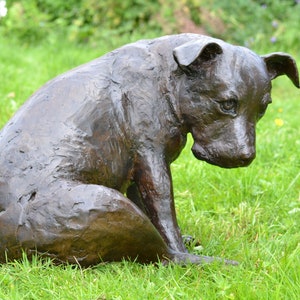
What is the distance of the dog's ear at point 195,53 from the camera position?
3275 millimetres

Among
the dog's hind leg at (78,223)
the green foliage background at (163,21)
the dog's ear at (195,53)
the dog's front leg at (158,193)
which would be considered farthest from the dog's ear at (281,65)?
the green foliage background at (163,21)

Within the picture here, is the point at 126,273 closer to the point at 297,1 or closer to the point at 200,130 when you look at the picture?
the point at 200,130

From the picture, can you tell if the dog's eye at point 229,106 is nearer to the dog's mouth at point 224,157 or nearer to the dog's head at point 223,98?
the dog's head at point 223,98

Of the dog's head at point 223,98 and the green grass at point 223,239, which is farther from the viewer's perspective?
the dog's head at point 223,98

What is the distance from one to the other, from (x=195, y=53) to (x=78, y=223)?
3.31 ft

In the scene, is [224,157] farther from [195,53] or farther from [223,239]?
[223,239]

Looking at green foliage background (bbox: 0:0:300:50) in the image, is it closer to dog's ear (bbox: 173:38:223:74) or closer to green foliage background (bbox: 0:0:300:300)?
green foliage background (bbox: 0:0:300:300)

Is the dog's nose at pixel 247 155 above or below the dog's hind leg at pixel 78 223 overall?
above

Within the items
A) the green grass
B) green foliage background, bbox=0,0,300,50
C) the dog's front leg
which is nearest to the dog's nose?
the dog's front leg

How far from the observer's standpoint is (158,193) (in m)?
3.51

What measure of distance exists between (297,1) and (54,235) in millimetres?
9233

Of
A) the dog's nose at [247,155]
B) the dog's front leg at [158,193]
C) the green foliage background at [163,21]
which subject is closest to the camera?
the dog's nose at [247,155]

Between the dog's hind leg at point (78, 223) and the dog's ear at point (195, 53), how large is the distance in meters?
0.74

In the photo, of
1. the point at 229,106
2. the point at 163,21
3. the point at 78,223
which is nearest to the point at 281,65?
the point at 229,106
